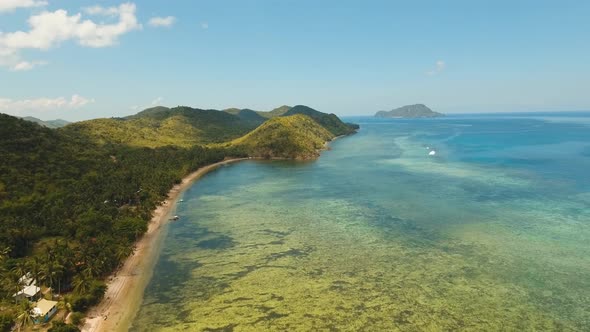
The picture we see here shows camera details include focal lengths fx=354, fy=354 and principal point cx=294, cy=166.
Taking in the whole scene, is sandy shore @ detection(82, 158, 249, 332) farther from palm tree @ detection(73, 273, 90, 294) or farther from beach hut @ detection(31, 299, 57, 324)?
beach hut @ detection(31, 299, 57, 324)

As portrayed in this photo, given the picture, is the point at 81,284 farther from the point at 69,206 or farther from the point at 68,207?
the point at 69,206

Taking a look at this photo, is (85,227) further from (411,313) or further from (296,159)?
(296,159)

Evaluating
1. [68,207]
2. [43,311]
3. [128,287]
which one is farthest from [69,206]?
[43,311]

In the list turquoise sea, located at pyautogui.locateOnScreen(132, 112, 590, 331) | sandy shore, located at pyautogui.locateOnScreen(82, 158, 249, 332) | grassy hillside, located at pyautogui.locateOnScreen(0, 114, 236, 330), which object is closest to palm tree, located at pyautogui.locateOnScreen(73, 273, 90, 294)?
grassy hillside, located at pyautogui.locateOnScreen(0, 114, 236, 330)

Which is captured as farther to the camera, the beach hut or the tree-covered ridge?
the tree-covered ridge

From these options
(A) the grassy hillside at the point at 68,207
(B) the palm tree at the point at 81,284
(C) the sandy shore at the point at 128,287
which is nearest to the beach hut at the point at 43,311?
(A) the grassy hillside at the point at 68,207

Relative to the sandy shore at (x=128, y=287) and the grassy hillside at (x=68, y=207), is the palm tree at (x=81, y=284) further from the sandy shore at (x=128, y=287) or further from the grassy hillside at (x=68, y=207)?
the sandy shore at (x=128, y=287)

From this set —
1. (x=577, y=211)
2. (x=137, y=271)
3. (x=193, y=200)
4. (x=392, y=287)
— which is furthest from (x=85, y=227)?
(x=577, y=211)
